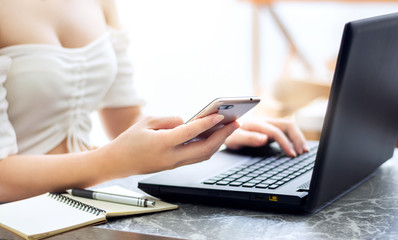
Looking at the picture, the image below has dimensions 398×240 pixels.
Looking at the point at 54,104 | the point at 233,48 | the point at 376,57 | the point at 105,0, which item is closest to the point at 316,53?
the point at 233,48

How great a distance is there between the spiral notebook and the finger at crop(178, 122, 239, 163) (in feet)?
0.27

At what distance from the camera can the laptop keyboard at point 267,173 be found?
0.86 m

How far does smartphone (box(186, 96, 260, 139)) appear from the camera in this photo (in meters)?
0.79

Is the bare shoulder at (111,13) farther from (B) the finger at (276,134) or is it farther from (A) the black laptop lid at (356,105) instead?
(A) the black laptop lid at (356,105)

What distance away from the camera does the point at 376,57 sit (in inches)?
31.0

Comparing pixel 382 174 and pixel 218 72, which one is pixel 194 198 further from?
pixel 218 72

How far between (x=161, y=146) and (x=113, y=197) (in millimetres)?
106

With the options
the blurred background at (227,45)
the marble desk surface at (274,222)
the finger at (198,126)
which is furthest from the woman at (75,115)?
the blurred background at (227,45)

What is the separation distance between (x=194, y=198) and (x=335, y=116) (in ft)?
0.84

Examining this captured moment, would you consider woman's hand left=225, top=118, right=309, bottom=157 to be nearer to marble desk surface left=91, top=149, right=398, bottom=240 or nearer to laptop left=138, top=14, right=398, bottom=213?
laptop left=138, top=14, right=398, bottom=213

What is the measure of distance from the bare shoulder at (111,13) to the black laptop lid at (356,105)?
80 centimetres

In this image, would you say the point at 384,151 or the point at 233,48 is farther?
the point at 233,48

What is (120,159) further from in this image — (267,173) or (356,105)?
(356,105)

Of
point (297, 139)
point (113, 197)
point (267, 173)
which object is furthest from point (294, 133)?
point (113, 197)
